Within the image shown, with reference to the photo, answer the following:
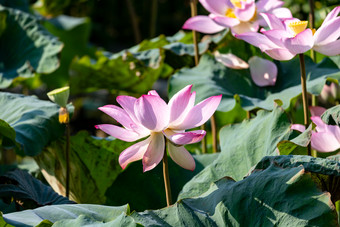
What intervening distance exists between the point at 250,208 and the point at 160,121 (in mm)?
178

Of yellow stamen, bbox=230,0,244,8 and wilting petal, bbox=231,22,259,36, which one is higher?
yellow stamen, bbox=230,0,244,8

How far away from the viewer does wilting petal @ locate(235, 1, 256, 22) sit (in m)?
1.25

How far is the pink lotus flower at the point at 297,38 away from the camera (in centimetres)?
93

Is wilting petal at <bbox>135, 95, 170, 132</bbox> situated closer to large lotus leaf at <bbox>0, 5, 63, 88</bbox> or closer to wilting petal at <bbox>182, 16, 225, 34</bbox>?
wilting petal at <bbox>182, 16, 225, 34</bbox>

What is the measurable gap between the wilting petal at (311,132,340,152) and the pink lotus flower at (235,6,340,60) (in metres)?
0.16

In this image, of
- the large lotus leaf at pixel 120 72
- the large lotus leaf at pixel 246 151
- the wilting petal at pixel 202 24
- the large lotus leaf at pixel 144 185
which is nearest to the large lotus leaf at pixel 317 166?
the large lotus leaf at pixel 246 151

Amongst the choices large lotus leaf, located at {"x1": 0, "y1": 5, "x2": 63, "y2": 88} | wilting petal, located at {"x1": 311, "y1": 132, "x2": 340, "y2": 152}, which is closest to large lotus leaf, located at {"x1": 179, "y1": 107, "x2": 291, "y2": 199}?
wilting petal, located at {"x1": 311, "y1": 132, "x2": 340, "y2": 152}

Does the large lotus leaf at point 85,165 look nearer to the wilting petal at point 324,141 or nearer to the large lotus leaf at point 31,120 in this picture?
the large lotus leaf at point 31,120

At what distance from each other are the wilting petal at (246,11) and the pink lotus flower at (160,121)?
1.72ft

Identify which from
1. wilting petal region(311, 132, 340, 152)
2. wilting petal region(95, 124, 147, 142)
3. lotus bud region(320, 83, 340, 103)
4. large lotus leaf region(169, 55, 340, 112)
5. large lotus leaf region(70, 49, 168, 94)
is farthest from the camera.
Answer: large lotus leaf region(70, 49, 168, 94)

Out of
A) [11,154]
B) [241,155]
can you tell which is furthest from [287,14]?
[11,154]

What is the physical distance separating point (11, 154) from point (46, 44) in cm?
89

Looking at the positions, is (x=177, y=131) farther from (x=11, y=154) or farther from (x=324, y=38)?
(x=11, y=154)

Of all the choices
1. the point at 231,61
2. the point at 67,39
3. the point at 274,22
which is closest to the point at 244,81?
the point at 231,61
